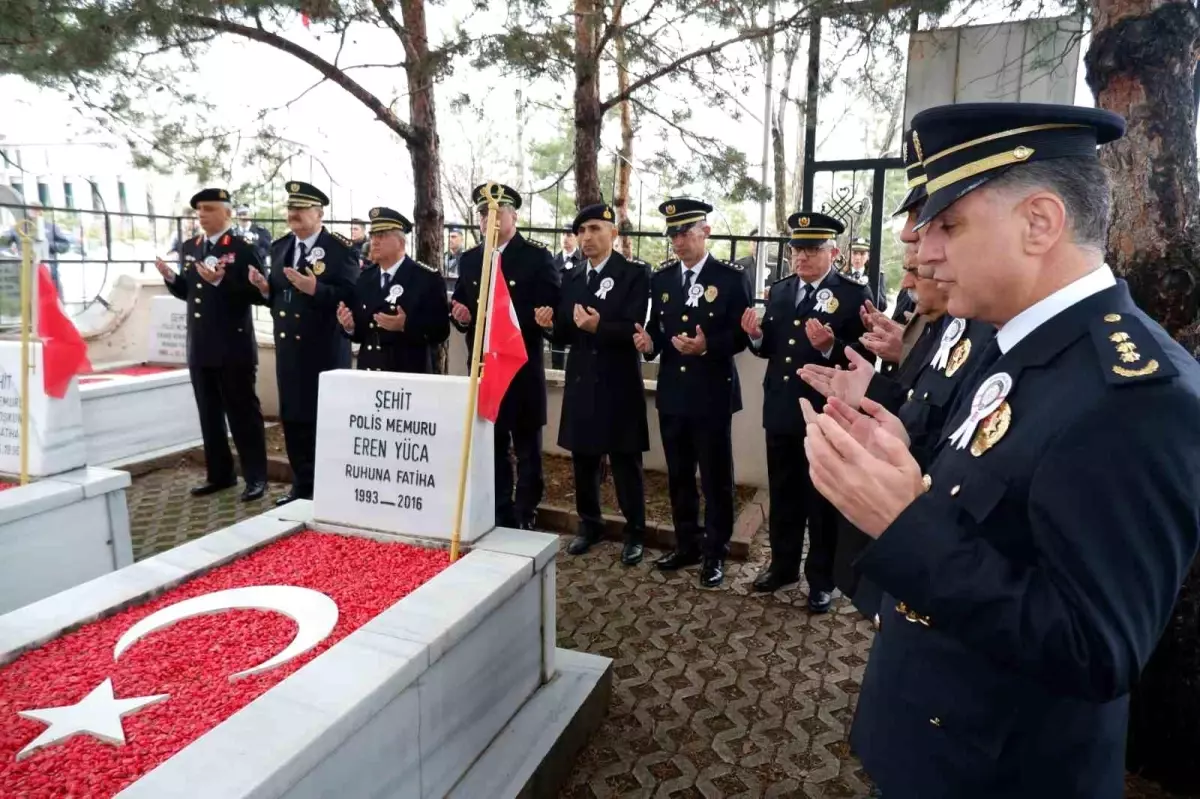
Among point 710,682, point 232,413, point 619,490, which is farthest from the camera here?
point 232,413

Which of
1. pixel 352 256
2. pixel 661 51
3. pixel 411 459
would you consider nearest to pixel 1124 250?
pixel 411 459

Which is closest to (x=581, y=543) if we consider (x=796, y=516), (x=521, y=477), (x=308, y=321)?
(x=521, y=477)

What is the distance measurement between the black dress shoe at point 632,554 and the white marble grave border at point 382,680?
5.52ft

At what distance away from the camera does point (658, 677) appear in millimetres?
3314

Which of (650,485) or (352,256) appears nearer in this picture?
(352,256)

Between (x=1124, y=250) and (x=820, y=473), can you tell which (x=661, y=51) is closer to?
(x=1124, y=250)

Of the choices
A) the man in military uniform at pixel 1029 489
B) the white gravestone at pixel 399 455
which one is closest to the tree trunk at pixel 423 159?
the white gravestone at pixel 399 455

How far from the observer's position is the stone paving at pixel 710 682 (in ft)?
8.75

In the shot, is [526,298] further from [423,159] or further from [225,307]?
[225,307]

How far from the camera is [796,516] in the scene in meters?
4.22

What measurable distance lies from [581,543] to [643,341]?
4.50ft

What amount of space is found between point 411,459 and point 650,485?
3302 millimetres

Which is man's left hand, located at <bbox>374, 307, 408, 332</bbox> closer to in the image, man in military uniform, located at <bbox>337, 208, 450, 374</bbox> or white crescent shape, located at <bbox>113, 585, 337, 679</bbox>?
man in military uniform, located at <bbox>337, 208, 450, 374</bbox>

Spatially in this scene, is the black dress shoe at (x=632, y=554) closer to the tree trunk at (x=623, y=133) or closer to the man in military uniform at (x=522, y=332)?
the man in military uniform at (x=522, y=332)
